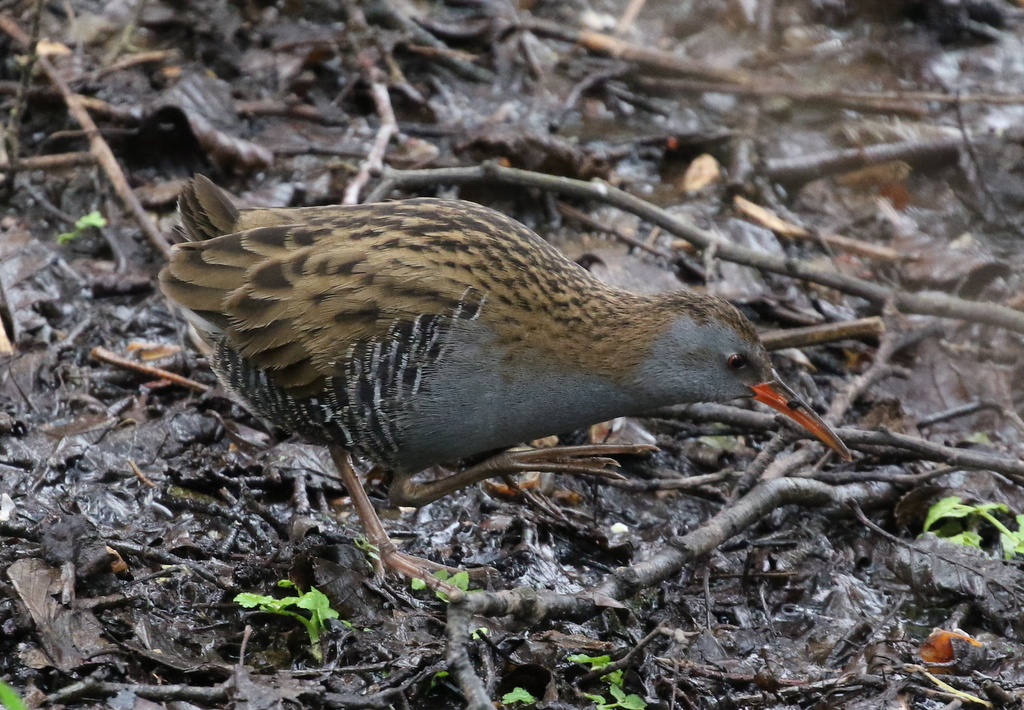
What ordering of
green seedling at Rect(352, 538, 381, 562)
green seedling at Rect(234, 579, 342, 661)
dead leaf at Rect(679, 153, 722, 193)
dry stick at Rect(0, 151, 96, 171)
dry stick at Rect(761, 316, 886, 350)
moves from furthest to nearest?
1. dead leaf at Rect(679, 153, 722, 193)
2. dry stick at Rect(0, 151, 96, 171)
3. dry stick at Rect(761, 316, 886, 350)
4. green seedling at Rect(352, 538, 381, 562)
5. green seedling at Rect(234, 579, 342, 661)

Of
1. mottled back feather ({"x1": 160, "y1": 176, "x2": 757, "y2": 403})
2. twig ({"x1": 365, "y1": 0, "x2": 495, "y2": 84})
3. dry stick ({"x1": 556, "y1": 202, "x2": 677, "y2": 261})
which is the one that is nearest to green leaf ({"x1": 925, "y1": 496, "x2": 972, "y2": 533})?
mottled back feather ({"x1": 160, "y1": 176, "x2": 757, "y2": 403})

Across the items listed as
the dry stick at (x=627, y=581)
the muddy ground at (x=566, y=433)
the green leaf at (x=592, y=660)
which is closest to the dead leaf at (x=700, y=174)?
A: the muddy ground at (x=566, y=433)

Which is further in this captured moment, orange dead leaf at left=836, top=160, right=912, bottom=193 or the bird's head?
orange dead leaf at left=836, top=160, right=912, bottom=193

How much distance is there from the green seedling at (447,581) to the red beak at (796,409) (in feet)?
3.80

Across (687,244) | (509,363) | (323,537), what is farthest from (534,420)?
(687,244)

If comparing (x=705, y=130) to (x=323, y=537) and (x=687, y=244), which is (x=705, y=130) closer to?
(x=687, y=244)

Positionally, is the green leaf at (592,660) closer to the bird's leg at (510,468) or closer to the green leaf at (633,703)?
the green leaf at (633,703)

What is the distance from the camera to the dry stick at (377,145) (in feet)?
17.2

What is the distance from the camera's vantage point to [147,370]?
4.52 m

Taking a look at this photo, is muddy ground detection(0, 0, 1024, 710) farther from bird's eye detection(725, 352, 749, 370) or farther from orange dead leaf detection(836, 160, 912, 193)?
bird's eye detection(725, 352, 749, 370)

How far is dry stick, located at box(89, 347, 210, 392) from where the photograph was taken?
4492 mm

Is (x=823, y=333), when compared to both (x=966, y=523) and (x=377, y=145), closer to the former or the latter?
(x=966, y=523)

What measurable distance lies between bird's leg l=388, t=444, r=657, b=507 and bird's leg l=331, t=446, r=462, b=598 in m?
0.14

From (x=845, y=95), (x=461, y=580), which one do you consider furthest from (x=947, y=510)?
(x=845, y=95)
